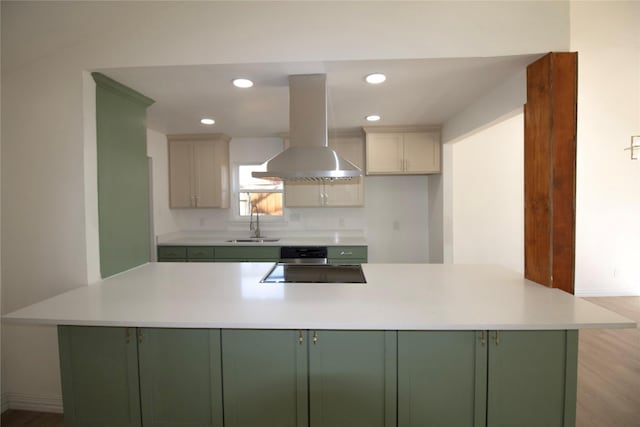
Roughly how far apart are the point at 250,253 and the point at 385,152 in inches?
78.3

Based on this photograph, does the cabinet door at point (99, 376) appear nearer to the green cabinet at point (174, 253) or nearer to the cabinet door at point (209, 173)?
the green cabinet at point (174, 253)

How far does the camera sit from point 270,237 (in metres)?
4.06

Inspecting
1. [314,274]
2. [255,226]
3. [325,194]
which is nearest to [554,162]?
[314,274]

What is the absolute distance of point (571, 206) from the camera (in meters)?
1.76

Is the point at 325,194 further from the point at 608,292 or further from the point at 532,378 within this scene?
the point at 608,292

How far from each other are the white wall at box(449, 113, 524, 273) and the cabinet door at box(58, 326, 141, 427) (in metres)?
3.96

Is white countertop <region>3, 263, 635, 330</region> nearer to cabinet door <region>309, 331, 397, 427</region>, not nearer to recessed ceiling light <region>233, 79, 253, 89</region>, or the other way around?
cabinet door <region>309, 331, 397, 427</region>

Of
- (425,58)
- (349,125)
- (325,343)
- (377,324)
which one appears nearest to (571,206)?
(425,58)

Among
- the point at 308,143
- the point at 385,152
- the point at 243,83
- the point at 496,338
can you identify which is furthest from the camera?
the point at 385,152

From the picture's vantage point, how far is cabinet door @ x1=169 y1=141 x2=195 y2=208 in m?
3.90

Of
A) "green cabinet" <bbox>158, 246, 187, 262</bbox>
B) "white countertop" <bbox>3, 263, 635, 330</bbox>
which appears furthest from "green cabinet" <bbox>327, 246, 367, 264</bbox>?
"green cabinet" <bbox>158, 246, 187, 262</bbox>

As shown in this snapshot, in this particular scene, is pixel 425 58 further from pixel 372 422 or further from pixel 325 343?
pixel 372 422

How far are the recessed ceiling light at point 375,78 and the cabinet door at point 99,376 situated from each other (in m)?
2.02

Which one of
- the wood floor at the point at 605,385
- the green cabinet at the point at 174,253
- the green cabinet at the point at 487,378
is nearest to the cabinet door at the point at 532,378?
the green cabinet at the point at 487,378
